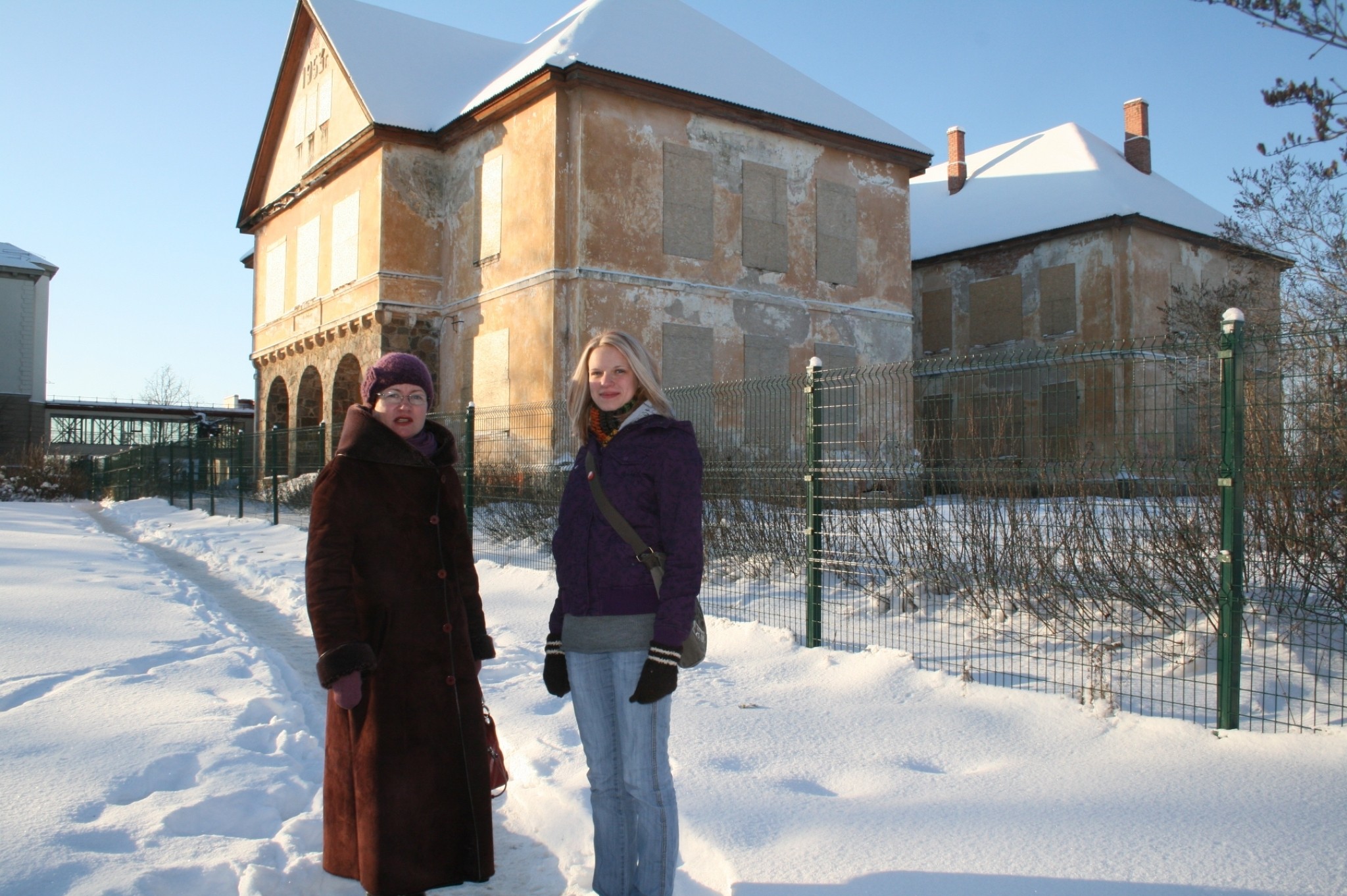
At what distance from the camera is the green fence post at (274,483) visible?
56.0 ft

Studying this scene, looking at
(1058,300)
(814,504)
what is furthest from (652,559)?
(1058,300)

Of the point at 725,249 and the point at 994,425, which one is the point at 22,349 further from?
the point at 994,425

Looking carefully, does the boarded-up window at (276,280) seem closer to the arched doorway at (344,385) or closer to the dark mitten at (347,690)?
the arched doorway at (344,385)

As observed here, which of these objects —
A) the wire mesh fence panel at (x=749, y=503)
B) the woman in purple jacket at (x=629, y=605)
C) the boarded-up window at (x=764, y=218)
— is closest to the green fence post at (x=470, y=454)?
the wire mesh fence panel at (x=749, y=503)

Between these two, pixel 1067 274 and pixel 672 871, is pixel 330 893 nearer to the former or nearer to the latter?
pixel 672 871

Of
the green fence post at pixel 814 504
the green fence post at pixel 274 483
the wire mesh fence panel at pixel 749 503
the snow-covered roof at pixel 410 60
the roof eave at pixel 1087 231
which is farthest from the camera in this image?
the roof eave at pixel 1087 231

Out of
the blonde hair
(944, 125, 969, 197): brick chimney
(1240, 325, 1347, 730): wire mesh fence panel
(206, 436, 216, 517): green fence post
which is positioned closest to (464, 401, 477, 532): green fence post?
(1240, 325, 1347, 730): wire mesh fence panel

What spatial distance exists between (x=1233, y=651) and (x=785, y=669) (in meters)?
2.55

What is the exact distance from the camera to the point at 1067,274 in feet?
81.8

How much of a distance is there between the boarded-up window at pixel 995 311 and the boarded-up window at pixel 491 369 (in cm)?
1397

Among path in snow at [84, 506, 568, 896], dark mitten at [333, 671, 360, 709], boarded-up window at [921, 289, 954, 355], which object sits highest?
boarded-up window at [921, 289, 954, 355]

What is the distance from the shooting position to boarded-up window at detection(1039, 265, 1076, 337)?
24859 mm

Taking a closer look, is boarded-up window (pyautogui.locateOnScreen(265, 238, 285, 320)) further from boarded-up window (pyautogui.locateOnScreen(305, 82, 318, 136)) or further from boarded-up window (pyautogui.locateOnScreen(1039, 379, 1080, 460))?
boarded-up window (pyautogui.locateOnScreen(1039, 379, 1080, 460))

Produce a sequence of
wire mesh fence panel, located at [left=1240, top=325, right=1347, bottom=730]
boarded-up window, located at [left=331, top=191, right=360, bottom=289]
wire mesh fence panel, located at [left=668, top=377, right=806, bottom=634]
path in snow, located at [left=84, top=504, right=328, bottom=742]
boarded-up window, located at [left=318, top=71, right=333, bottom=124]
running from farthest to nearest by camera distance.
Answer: boarded-up window, located at [left=318, top=71, right=333, bottom=124]
boarded-up window, located at [left=331, top=191, right=360, bottom=289]
wire mesh fence panel, located at [left=668, top=377, right=806, bottom=634]
path in snow, located at [left=84, top=504, right=328, bottom=742]
wire mesh fence panel, located at [left=1240, top=325, right=1347, bottom=730]
